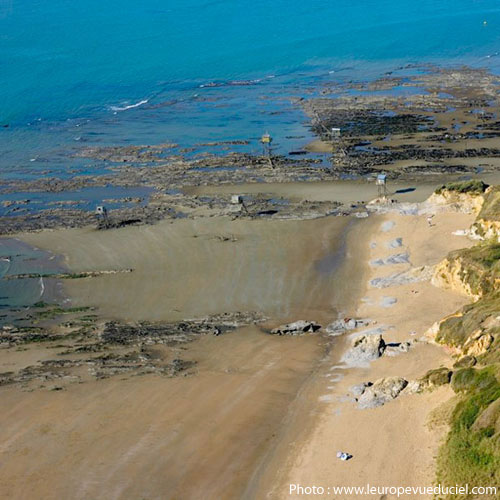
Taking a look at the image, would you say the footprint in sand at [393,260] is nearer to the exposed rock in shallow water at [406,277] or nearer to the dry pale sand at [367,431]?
the exposed rock in shallow water at [406,277]

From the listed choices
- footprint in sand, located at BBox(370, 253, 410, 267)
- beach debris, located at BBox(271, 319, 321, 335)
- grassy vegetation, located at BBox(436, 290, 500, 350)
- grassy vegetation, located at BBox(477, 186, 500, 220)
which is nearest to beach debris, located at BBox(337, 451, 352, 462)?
grassy vegetation, located at BBox(436, 290, 500, 350)

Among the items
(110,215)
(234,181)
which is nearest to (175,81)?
(234,181)

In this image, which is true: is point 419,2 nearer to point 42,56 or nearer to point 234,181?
point 42,56

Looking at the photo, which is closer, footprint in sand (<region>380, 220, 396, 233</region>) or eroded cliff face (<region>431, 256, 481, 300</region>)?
eroded cliff face (<region>431, 256, 481, 300</region>)

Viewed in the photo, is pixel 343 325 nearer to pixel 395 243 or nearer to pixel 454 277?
pixel 454 277

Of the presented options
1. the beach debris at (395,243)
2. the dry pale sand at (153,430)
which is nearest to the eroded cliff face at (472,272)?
the beach debris at (395,243)

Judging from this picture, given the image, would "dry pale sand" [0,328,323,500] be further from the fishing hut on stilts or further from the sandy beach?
the fishing hut on stilts
